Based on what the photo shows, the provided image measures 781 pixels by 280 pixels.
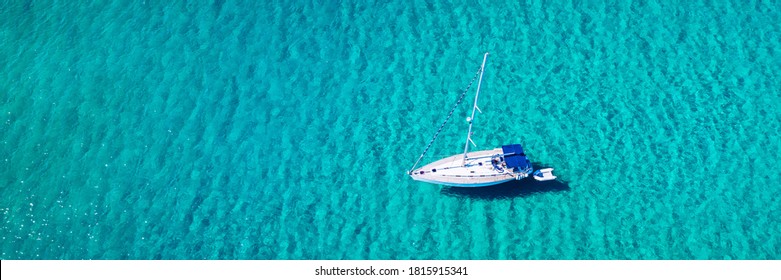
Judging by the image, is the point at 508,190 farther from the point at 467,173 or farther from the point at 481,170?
the point at 467,173

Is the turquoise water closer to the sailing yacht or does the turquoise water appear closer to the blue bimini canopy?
the sailing yacht

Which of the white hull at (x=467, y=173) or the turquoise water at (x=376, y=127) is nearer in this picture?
the turquoise water at (x=376, y=127)

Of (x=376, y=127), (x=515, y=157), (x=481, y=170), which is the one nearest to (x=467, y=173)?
(x=481, y=170)

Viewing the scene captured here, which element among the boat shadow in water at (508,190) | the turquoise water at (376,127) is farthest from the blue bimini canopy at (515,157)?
the turquoise water at (376,127)

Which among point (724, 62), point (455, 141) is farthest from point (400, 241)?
point (724, 62)

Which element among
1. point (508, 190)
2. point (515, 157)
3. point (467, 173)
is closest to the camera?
point (467, 173)

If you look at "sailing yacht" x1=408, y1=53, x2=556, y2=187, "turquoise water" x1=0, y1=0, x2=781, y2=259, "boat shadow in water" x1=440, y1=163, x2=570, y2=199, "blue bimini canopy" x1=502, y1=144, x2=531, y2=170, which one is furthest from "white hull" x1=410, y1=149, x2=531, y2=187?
"turquoise water" x1=0, y1=0, x2=781, y2=259

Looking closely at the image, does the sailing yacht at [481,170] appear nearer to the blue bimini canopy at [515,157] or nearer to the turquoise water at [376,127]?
the blue bimini canopy at [515,157]
